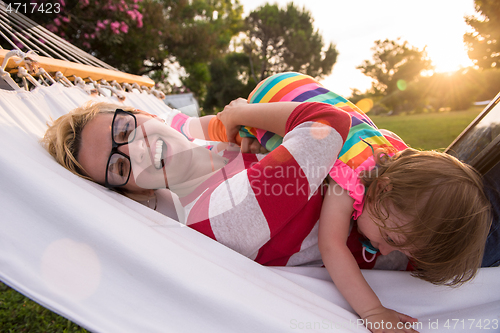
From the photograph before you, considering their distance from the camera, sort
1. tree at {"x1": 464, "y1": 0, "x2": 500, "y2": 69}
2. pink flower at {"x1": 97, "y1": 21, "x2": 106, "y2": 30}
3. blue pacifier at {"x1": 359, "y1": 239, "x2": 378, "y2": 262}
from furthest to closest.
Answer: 1. pink flower at {"x1": 97, "y1": 21, "x2": 106, "y2": 30}
2. tree at {"x1": 464, "y1": 0, "x2": 500, "y2": 69}
3. blue pacifier at {"x1": 359, "y1": 239, "x2": 378, "y2": 262}

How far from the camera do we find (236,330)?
2.30 ft

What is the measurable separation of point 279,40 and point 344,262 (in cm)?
2184

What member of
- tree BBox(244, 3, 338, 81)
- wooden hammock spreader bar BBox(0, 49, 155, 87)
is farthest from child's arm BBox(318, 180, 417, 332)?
tree BBox(244, 3, 338, 81)

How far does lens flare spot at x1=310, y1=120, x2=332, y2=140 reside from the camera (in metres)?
0.77

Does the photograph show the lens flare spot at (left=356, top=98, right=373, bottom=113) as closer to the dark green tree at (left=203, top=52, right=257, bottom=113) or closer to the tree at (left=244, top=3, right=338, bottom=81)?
the tree at (left=244, top=3, right=338, bottom=81)

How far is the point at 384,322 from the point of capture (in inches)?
31.0

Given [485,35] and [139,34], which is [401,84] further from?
[485,35]

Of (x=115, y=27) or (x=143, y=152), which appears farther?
(x=115, y=27)

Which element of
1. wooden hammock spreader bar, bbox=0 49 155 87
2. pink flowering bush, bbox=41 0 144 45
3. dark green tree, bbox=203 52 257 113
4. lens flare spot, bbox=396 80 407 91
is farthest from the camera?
dark green tree, bbox=203 52 257 113

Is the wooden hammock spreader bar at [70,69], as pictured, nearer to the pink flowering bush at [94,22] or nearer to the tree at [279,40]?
the pink flowering bush at [94,22]

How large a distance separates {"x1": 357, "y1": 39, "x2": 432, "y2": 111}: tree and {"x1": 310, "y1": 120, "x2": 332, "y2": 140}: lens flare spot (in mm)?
16912

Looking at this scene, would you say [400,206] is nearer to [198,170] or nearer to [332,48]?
[198,170]

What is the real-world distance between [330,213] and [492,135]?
724mm

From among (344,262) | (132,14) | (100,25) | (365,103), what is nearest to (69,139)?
(344,262)
